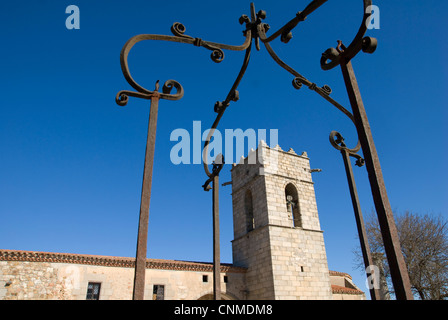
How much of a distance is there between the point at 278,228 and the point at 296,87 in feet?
38.4

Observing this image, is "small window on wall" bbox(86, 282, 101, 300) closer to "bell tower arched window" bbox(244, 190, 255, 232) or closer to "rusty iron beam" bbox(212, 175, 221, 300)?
"bell tower arched window" bbox(244, 190, 255, 232)

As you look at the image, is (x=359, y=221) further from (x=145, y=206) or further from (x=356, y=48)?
(x=145, y=206)

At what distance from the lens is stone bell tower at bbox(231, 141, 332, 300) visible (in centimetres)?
1354

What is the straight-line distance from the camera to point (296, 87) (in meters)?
3.44

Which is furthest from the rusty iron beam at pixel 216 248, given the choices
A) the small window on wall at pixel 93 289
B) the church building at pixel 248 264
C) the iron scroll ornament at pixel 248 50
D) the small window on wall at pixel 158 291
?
the small window on wall at pixel 158 291

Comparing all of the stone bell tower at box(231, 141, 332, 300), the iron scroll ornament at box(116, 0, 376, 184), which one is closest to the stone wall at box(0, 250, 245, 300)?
the stone bell tower at box(231, 141, 332, 300)

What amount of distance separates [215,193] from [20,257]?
35.6ft

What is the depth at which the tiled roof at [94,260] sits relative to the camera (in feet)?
36.2

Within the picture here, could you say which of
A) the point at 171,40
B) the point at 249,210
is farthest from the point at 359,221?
the point at 249,210

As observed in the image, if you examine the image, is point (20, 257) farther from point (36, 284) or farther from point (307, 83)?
point (307, 83)

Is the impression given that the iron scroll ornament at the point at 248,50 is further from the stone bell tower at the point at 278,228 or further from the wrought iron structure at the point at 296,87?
the stone bell tower at the point at 278,228

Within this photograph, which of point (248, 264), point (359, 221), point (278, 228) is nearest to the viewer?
point (359, 221)
